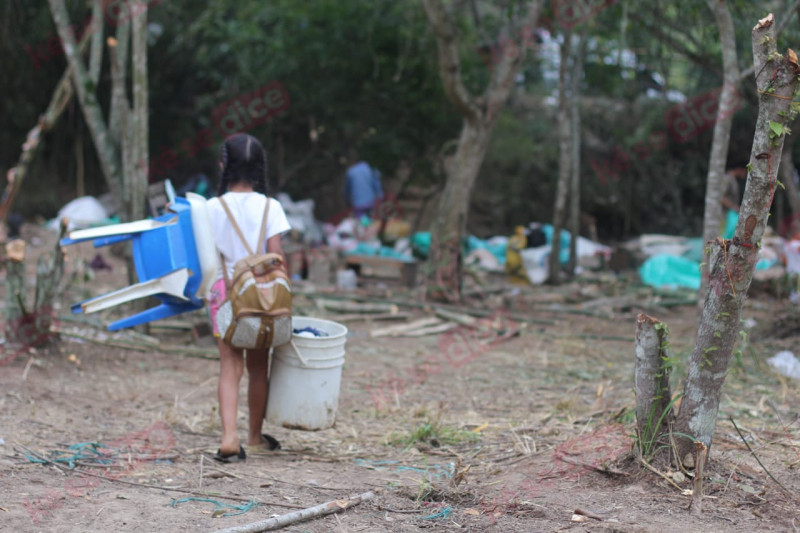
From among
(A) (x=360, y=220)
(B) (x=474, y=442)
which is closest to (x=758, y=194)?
(B) (x=474, y=442)

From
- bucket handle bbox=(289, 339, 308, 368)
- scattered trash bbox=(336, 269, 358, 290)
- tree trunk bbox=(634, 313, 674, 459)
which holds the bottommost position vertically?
scattered trash bbox=(336, 269, 358, 290)

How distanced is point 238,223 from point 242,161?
0.32 m

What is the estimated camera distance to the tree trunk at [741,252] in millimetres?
2943

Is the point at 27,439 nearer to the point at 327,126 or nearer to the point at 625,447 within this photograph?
the point at 625,447

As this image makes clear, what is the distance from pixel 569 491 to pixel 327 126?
42.1ft

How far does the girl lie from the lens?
154 inches

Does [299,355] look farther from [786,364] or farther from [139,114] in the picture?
[786,364]

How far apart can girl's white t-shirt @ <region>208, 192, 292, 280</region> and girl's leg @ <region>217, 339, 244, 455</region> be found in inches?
15.8

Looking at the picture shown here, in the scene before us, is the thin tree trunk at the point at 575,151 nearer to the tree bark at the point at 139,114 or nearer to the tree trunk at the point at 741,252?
the tree bark at the point at 139,114

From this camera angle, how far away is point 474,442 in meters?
4.33

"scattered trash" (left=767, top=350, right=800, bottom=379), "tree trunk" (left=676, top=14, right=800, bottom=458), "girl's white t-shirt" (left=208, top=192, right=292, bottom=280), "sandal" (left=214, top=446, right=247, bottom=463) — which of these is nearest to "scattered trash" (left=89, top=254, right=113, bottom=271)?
"girl's white t-shirt" (left=208, top=192, right=292, bottom=280)

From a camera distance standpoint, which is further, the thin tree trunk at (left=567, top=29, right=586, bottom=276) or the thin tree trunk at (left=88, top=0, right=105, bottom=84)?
the thin tree trunk at (left=567, top=29, right=586, bottom=276)

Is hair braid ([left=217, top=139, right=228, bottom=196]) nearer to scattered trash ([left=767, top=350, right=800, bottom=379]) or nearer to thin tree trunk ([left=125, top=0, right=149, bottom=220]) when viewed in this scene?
thin tree trunk ([left=125, top=0, right=149, bottom=220])

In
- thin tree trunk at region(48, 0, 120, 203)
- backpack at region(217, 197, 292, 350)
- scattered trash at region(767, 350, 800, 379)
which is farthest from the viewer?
thin tree trunk at region(48, 0, 120, 203)
